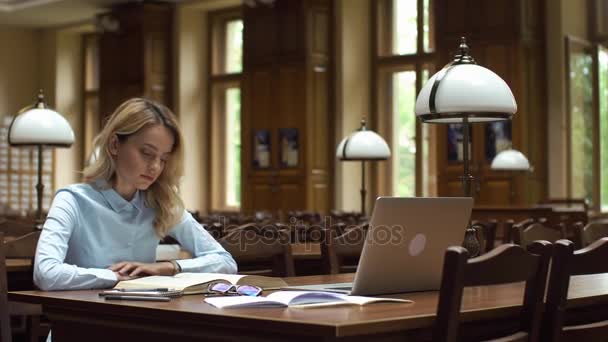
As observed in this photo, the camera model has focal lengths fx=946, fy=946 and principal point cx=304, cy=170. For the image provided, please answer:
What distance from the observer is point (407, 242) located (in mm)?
2465

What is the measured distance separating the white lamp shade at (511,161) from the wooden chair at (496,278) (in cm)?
872

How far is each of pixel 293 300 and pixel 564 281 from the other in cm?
66

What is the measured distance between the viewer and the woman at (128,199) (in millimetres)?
2869

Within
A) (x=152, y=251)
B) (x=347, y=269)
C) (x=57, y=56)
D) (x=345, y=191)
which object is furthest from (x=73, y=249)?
(x=57, y=56)

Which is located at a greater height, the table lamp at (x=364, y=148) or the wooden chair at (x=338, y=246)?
the table lamp at (x=364, y=148)

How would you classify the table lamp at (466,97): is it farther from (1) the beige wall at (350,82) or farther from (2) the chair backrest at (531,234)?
(1) the beige wall at (350,82)

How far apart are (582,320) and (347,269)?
1787 mm

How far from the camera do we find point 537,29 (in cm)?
1210

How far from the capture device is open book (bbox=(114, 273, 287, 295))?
2.45m

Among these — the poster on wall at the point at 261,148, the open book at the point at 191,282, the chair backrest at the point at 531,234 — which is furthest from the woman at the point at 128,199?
the poster on wall at the point at 261,148

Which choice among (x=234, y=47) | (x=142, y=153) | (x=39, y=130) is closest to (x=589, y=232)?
(x=142, y=153)

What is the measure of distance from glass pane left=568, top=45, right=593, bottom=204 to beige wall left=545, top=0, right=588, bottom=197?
23 cm

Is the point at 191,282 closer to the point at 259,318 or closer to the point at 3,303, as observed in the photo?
the point at 259,318

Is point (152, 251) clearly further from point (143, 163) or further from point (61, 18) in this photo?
point (61, 18)
